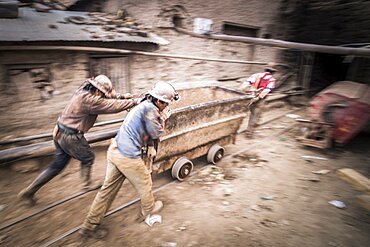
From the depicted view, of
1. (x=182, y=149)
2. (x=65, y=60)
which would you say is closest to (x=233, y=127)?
(x=182, y=149)

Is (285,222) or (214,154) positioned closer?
(285,222)

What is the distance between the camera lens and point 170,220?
140 inches

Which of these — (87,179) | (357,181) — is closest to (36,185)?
(87,179)

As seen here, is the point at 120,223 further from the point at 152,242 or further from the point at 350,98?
the point at 350,98

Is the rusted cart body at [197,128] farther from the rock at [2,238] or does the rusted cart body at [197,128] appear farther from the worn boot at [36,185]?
the rock at [2,238]

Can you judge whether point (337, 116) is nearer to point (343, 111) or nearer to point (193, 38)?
point (343, 111)

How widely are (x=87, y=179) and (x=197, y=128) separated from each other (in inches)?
78.7

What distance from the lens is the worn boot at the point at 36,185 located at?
142 inches

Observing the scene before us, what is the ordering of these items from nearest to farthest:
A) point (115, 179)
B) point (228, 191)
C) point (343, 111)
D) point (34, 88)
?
1. point (115, 179)
2. point (228, 191)
3. point (34, 88)
4. point (343, 111)

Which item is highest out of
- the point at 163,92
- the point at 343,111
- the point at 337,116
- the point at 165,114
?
the point at 163,92

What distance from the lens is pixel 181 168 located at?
437 cm

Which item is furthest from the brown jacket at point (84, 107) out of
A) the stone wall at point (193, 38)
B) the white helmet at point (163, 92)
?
the stone wall at point (193, 38)

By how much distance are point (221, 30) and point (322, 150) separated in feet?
15.5

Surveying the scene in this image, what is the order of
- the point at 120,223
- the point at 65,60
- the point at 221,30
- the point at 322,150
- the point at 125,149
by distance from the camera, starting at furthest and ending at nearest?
the point at 221,30 < the point at 322,150 < the point at 65,60 < the point at 120,223 < the point at 125,149
